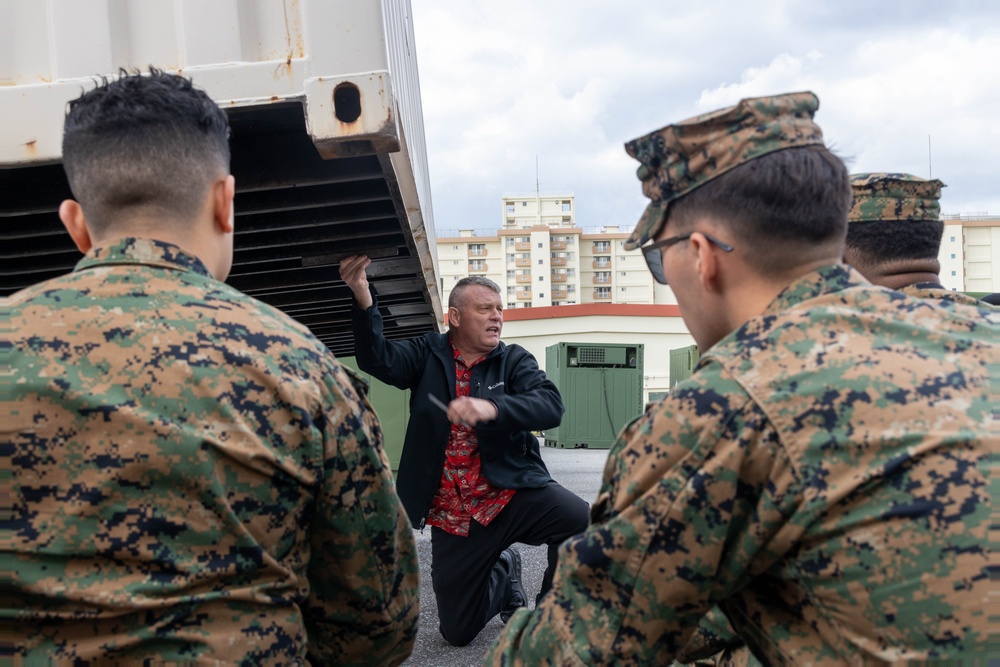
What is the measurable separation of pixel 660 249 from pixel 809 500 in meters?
0.58

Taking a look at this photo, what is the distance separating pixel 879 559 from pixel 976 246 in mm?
71345

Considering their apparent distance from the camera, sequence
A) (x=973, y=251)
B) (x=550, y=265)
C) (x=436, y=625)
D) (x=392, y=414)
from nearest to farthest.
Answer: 1. (x=436, y=625)
2. (x=392, y=414)
3. (x=973, y=251)
4. (x=550, y=265)

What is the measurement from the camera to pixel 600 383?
1509 cm

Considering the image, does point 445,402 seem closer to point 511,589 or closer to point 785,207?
point 511,589

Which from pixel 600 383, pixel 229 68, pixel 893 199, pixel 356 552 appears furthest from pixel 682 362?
pixel 356 552

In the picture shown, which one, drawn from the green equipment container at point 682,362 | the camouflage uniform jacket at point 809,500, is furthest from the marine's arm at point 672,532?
the green equipment container at point 682,362

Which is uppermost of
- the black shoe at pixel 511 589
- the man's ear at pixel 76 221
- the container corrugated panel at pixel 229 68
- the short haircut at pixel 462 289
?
the container corrugated panel at pixel 229 68

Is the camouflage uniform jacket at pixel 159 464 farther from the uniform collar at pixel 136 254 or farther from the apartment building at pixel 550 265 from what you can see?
the apartment building at pixel 550 265

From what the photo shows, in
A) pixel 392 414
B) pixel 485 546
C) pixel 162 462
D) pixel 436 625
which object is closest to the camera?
pixel 162 462

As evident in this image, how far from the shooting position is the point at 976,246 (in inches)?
2517

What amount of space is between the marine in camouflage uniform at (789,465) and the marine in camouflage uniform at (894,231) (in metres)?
1.24

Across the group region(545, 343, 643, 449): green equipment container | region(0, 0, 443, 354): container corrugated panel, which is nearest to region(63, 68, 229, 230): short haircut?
region(0, 0, 443, 354): container corrugated panel

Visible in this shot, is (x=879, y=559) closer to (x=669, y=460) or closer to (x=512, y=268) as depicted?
(x=669, y=460)

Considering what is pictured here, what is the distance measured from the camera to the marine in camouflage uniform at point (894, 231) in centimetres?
274
